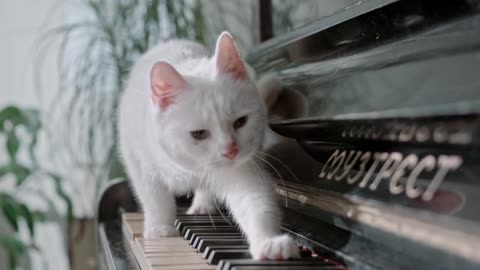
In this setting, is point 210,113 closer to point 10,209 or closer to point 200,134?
point 200,134

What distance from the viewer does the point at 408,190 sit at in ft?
1.91

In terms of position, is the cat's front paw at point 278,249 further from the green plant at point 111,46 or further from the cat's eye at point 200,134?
the green plant at point 111,46

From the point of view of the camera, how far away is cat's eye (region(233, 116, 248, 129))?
0.91m

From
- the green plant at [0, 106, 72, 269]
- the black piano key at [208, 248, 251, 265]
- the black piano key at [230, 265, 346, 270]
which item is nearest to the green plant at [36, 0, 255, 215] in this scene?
the green plant at [0, 106, 72, 269]

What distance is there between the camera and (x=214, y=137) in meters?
0.89

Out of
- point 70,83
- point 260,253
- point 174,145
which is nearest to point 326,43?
point 174,145

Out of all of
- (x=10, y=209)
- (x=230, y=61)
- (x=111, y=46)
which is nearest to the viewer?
(x=230, y=61)

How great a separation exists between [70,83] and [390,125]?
1803 mm

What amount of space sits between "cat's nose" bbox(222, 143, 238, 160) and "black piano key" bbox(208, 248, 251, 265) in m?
0.15

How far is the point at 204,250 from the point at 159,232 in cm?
27

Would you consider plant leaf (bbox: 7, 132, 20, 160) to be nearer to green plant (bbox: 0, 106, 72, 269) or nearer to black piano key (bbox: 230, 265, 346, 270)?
green plant (bbox: 0, 106, 72, 269)

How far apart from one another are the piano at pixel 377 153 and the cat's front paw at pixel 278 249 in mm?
17

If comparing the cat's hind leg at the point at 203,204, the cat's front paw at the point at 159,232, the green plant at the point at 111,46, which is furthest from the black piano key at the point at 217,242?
the green plant at the point at 111,46

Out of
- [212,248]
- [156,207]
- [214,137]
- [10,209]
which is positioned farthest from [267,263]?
[10,209]
